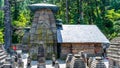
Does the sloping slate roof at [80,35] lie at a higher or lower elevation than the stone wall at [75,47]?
higher

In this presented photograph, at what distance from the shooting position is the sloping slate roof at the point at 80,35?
2975 centimetres

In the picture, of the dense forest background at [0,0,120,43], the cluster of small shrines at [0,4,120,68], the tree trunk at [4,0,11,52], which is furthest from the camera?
the dense forest background at [0,0,120,43]

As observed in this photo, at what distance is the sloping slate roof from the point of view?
29750mm

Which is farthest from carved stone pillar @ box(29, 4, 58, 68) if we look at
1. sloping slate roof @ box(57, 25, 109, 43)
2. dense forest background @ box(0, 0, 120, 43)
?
dense forest background @ box(0, 0, 120, 43)

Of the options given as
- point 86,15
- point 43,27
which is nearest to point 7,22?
point 43,27

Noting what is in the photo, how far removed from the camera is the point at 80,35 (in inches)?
1213

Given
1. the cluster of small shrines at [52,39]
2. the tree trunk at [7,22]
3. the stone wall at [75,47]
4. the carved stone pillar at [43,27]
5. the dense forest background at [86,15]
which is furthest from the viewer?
the dense forest background at [86,15]

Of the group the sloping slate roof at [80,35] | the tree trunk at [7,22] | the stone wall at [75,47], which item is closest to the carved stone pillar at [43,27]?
the sloping slate roof at [80,35]

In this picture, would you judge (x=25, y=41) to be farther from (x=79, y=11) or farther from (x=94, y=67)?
(x=94, y=67)

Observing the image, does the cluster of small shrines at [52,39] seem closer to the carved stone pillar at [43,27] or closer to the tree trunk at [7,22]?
the carved stone pillar at [43,27]

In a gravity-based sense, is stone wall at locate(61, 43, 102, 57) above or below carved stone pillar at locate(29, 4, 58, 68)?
below

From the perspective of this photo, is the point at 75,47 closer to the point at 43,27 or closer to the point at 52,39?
→ the point at 52,39

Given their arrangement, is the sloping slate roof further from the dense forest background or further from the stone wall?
the dense forest background

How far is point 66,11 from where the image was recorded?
50156 millimetres
